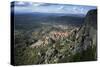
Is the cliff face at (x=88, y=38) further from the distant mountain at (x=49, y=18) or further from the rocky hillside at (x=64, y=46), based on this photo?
the distant mountain at (x=49, y=18)

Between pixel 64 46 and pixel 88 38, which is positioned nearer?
pixel 64 46

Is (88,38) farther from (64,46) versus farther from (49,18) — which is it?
(49,18)

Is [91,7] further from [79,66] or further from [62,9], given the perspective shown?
[79,66]

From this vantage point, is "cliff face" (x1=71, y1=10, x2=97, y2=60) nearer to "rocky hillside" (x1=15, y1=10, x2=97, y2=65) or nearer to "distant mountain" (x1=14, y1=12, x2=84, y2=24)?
"rocky hillside" (x1=15, y1=10, x2=97, y2=65)

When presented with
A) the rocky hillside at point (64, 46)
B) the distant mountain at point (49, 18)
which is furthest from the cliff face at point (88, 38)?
the distant mountain at point (49, 18)

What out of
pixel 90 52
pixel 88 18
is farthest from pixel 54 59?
pixel 88 18

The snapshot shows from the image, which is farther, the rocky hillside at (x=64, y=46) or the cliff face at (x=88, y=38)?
the cliff face at (x=88, y=38)

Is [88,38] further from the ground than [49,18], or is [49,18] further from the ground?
[49,18]

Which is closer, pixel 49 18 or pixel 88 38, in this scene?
pixel 49 18


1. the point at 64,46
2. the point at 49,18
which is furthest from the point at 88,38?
the point at 49,18

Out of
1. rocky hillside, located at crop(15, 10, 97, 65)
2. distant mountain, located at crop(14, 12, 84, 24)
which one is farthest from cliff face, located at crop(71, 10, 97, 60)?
distant mountain, located at crop(14, 12, 84, 24)

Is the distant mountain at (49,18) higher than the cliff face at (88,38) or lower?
higher
